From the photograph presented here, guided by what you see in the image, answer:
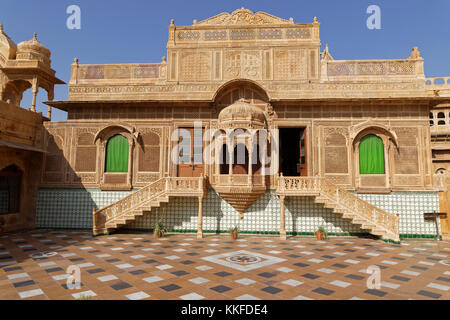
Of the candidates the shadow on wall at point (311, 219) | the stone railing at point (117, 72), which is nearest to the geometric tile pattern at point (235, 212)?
the shadow on wall at point (311, 219)

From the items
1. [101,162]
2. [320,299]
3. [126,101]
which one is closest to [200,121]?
[126,101]

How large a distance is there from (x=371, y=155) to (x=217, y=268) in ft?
30.0

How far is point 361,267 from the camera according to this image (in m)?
7.48

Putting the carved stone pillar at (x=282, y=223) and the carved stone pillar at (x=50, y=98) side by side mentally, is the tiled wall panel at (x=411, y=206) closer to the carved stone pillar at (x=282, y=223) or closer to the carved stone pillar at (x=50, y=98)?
the carved stone pillar at (x=282, y=223)

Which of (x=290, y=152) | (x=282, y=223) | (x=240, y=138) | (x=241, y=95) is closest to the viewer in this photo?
(x=282, y=223)

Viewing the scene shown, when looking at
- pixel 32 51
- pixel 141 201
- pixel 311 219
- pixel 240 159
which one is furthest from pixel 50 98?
pixel 311 219

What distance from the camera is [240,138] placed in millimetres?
12031

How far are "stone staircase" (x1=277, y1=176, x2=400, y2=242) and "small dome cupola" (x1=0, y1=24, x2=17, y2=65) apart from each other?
15.1 metres

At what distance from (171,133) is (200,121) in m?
1.52

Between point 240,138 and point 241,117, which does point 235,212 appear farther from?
point 241,117

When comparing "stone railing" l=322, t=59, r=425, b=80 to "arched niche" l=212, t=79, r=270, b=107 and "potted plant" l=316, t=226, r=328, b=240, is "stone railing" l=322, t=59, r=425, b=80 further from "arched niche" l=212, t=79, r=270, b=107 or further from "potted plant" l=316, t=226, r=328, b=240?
"potted plant" l=316, t=226, r=328, b=240

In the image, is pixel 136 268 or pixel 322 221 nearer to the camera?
pixel 136 268

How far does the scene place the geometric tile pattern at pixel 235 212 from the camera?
1173cm

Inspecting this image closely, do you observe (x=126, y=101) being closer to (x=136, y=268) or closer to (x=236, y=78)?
(x=236, y=78)
